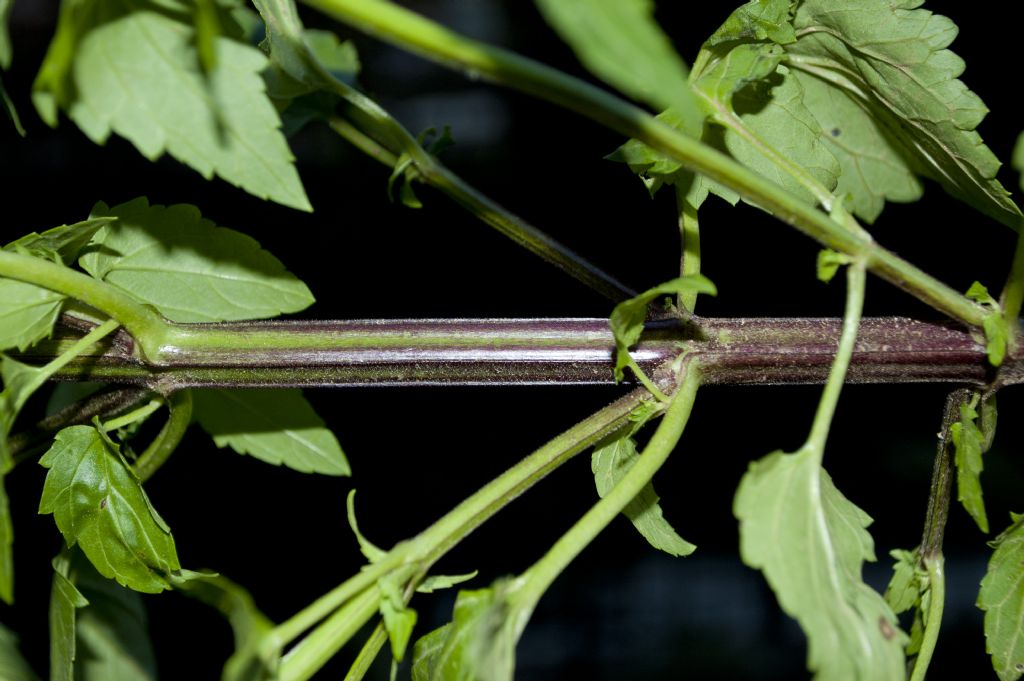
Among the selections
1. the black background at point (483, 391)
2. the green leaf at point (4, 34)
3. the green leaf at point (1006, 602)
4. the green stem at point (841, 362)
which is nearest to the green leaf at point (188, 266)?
the green leaf at point (4, 34)

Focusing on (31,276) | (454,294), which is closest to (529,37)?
(454,294)

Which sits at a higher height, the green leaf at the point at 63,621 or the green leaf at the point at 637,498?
the green leaf at the point at 637,498

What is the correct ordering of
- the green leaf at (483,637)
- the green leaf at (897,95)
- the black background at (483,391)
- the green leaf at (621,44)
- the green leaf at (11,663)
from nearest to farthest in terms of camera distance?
the green leaf at (621,44), the green leaf at (483,637), the green leaf at (897,95), the green leaf at (11,663), the black background at (483,391)

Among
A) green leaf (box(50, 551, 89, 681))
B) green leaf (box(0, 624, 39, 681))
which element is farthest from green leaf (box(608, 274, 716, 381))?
green leaf (box(0, 624, 39, 681))

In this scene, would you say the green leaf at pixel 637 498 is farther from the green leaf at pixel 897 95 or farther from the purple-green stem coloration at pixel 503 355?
the green leaf at pixel 897 95

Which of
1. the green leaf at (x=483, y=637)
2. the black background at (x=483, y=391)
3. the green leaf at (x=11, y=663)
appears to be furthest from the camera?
the black background at (x=483, y=391)

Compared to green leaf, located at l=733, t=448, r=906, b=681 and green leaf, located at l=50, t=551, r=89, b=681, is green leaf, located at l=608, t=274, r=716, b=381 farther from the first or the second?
green leaf, located at l=50, t=551, r=89, b=681
